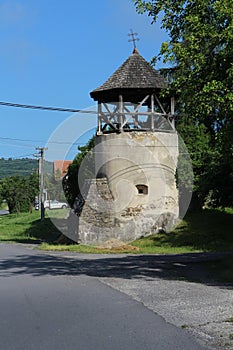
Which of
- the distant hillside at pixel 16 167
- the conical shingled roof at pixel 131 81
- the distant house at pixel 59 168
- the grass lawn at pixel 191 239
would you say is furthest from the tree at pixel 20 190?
the conical shingled roof at pixel 131 81

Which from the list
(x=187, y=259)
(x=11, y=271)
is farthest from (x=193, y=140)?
(x=11, y=271)

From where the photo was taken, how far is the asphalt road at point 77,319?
6.20 meters

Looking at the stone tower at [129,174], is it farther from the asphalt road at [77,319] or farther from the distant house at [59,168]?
the distant house at [59,168]

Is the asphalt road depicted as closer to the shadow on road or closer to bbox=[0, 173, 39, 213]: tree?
the shadow on road

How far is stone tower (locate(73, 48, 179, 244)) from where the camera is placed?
25328 mm

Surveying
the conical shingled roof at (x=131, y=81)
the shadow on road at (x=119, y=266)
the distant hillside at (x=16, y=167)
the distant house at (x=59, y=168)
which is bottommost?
the shadow on road at (x=119, y=266)

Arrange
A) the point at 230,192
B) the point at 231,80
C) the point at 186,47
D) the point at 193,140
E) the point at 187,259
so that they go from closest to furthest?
the point at 231,80 < the point at 186,47 < the point at 187,259 < the point at 230,192 < the point at 193,140

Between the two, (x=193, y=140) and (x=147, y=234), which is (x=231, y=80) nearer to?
(x=147, y=234)

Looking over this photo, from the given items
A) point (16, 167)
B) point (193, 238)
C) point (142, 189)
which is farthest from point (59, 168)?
point (16, 167)

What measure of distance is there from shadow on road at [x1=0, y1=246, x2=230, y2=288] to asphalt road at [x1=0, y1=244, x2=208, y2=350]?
5.70 feet

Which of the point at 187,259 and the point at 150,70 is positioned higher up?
the point at 150,70

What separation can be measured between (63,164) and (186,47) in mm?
44592

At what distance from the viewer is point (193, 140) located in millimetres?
30328

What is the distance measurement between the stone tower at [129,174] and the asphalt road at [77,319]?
1257 centimetres
